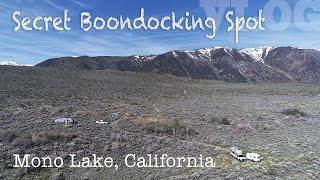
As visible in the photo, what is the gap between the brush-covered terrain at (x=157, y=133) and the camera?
21266 millimetres

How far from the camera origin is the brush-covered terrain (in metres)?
21.3

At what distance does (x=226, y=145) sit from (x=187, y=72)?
549 feet

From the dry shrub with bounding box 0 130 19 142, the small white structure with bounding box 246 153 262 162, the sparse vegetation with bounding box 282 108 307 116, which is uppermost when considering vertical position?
the sparse vegetation with bounding box 282 108 307 116

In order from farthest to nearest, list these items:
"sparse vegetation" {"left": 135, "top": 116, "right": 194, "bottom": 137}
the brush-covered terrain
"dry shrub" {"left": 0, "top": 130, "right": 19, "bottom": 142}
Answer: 1. "sparse vegetation" {"left": 135, "top": 116, "right": 194, "bottom": 137}
2. "dry shrub" {"left": 0, "top": 130, "right": 19, "bottom": 142}
3. the brush-covered terrain

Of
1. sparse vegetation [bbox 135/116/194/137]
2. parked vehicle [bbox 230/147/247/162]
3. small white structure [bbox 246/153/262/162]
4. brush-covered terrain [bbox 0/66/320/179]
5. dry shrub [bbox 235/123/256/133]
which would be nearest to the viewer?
brush-covered terrain [bbox 0/66/320/179]

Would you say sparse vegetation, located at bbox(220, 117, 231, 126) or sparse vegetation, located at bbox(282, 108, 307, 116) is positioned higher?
sparse vegetation, located at bbox(282, 108, 307, 116)

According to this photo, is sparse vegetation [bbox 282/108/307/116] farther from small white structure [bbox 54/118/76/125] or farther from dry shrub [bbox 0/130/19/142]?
dry shrub [bbox 0/130/19/142]

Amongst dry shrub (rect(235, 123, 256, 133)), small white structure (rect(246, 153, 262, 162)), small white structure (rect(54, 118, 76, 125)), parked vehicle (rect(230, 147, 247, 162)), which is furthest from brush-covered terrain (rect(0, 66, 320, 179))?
small white structure (rect(54, 118, 76, 125))

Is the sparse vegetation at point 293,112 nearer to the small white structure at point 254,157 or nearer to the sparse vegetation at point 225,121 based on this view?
the sparse vegetation at point 225,121

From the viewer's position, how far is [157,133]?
2752 centimetres

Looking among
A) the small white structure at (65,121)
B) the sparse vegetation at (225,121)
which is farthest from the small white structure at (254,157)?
the small white structure at (65,121)

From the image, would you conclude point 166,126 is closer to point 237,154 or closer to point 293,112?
point 237,154

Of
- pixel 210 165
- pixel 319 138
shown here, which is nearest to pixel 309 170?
pixel 210 165

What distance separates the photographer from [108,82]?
62594mm
